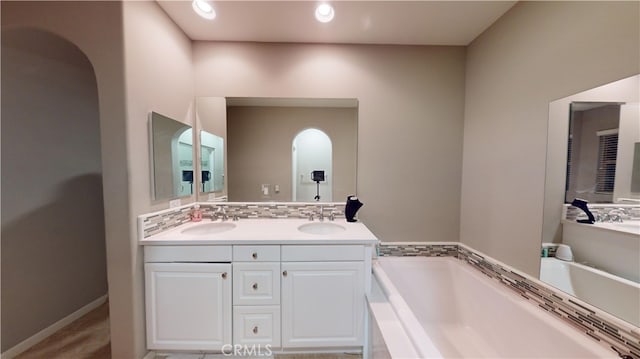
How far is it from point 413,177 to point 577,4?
142 cm

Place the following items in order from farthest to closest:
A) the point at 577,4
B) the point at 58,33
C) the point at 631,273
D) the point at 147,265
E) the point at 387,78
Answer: the point at 387,78 < the point at 147,265 < the point at 58,33 < the point at 577,4 < the point at 631,273

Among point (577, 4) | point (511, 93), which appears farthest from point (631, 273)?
point (577, 4)

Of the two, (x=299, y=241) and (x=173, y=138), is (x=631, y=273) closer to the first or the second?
(x=299, y=241)

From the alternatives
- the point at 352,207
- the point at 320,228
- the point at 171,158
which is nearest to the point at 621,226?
the point at 352,207

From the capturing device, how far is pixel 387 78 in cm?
215

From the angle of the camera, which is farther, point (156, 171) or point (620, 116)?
point (156, 171)

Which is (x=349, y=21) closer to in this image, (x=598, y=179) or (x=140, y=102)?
(x=140, y=102)

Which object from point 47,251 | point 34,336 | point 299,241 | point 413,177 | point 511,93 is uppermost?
point 511,93

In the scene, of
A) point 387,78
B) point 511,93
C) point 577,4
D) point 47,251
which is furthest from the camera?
point 387,78

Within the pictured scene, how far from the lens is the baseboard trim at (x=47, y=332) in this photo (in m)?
1.62

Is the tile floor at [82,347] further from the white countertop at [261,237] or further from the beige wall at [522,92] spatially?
the beige wall at [522,92]

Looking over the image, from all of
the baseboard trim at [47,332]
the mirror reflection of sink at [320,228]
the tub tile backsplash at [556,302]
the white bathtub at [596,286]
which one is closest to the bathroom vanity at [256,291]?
the mirror reflection of sink at [320,228]

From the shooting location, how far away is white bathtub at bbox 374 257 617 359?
48.3 inches

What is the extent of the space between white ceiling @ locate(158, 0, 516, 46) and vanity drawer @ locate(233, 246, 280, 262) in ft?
5.67
